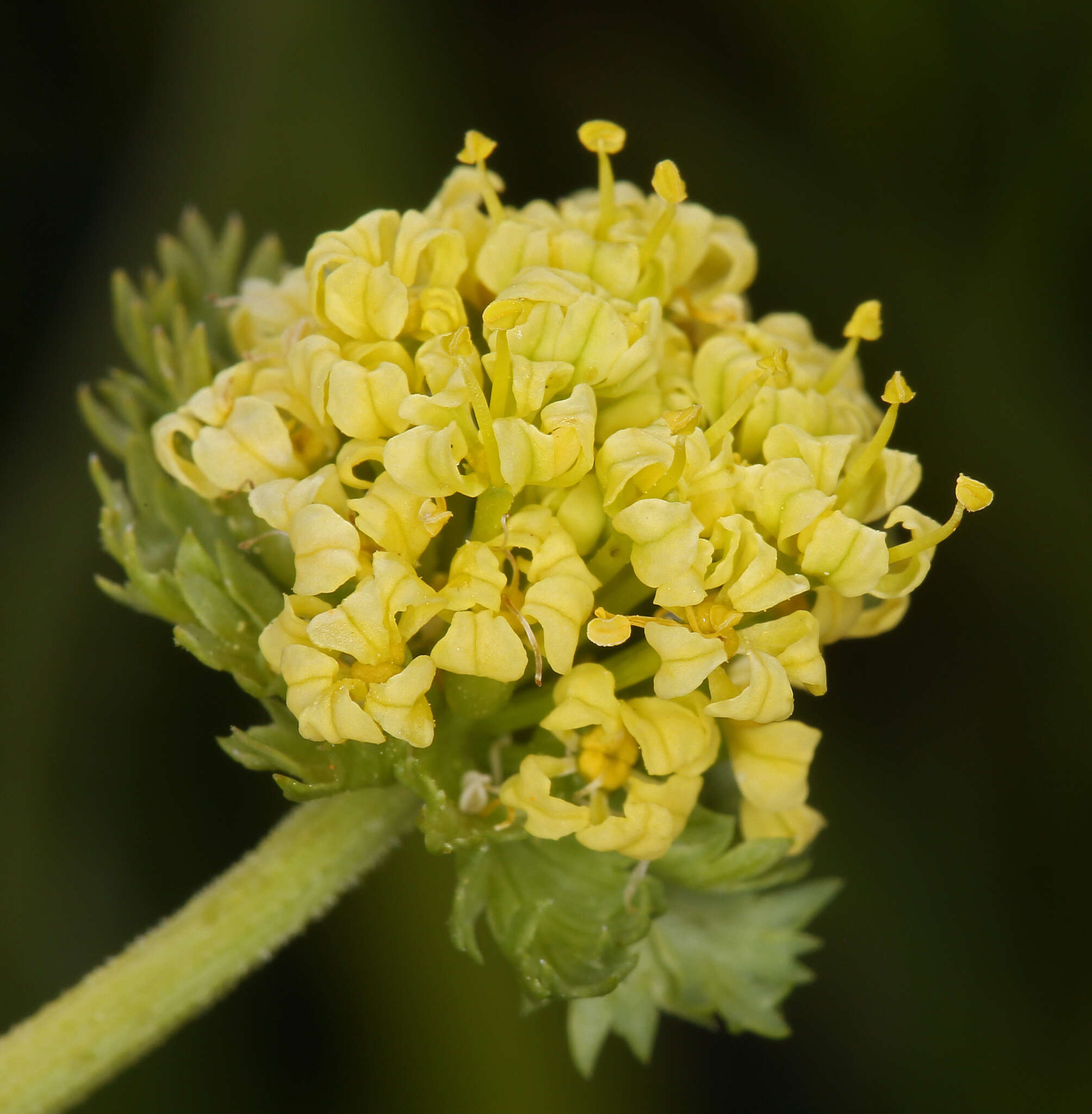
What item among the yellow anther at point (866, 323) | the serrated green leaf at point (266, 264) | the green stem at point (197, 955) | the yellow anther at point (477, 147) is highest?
the yellow anther at point (866, 323)

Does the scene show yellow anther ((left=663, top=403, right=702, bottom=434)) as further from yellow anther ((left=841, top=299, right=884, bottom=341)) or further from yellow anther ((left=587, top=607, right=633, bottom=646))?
yellow anther ((left=841, top=299, right=884, bottom=341))

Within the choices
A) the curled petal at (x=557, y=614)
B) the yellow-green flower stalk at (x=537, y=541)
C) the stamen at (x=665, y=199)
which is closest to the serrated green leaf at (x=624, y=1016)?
the yellow-green flower stalk at (x=537, y=541)

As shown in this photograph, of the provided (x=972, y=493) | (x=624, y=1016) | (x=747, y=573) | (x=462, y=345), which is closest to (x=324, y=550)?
(x=462, y=345)

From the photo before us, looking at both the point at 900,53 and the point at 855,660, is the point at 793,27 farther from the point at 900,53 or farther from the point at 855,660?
the point at 855,660

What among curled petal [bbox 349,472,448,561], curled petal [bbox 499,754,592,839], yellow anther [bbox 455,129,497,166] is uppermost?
yellow anther [bbox 455,129,497,166]

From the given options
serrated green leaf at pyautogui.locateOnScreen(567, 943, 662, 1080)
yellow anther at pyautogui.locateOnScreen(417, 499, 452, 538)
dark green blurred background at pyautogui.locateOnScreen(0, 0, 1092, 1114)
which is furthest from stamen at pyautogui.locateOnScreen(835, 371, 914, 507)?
dark green blurred background at pyautogui.locateOnScreen(0, 0, 1092, 1114)

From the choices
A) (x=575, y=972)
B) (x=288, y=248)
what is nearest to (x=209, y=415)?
(x=575, y=972)

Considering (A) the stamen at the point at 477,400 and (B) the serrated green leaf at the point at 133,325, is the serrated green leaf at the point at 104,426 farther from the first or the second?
(A) the stamen at the point at 477,400
